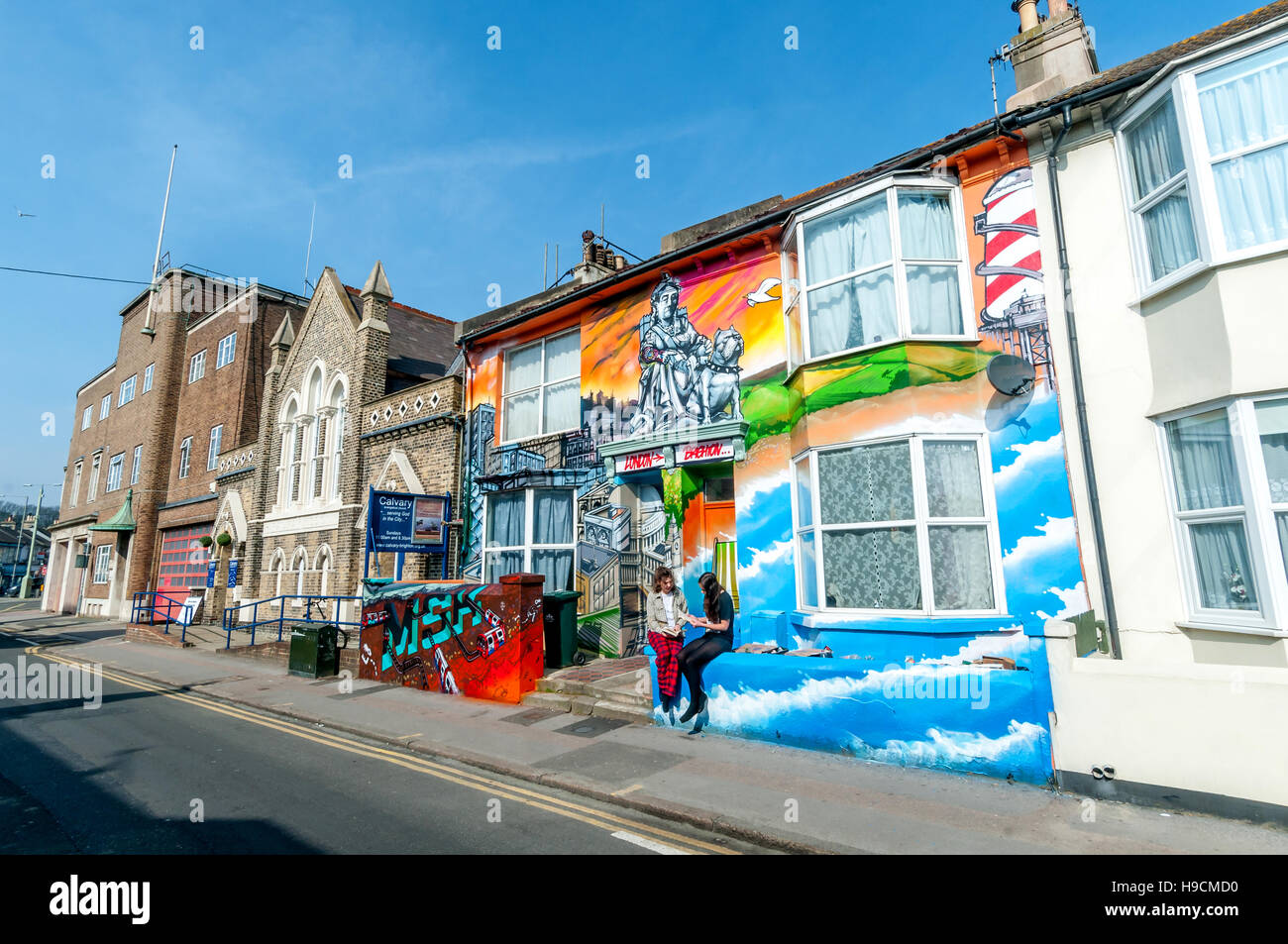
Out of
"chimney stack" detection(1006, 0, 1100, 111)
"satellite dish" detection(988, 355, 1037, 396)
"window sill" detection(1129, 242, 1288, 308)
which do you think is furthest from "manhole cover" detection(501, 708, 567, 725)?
"chimney stack" detection(1006, 0, 1100, 111)

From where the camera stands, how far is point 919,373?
805cm

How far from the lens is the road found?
5074mm

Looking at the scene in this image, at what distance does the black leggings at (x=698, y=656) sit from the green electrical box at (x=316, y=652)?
8.42 m

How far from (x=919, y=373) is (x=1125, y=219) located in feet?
8.94

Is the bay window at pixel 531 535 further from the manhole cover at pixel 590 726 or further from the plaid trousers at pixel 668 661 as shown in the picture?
the plaid trousers at pixel 668 661

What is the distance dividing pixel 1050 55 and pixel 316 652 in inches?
625

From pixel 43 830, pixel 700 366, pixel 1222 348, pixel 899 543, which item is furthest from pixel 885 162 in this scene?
pixel 43 830

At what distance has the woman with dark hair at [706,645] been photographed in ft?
26.9

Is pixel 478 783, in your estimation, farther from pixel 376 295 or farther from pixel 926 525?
pixel 376 295

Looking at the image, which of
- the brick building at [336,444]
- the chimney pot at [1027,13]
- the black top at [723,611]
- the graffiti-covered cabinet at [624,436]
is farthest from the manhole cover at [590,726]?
the chimney pot at [1027,13]
